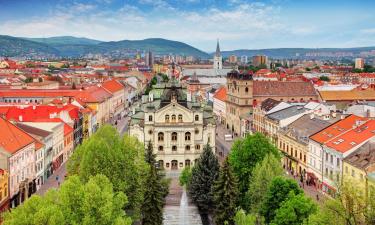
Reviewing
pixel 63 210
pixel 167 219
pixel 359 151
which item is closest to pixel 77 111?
pixel 167 219

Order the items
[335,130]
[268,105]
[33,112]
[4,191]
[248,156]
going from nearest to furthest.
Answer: [4,191]
[248,156]
[335,130]
[33,112]
[268,105]

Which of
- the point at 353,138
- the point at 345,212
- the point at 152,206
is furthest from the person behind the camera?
the point at 353,138

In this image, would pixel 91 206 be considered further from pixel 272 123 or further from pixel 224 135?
pixel 224 135

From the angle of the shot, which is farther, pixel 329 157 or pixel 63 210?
pixel 329 157

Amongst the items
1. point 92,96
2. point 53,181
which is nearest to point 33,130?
point 53,181

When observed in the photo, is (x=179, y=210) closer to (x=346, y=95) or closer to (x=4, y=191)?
(x=4, y=191)

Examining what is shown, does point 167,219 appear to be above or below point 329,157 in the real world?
below

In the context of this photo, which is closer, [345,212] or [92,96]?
[345,212]
